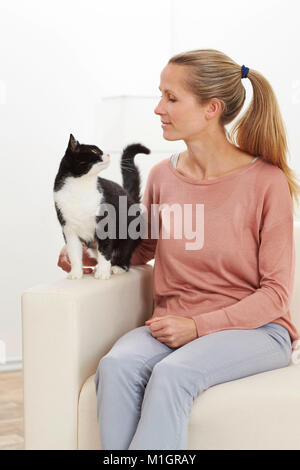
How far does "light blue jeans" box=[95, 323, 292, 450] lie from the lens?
119 cm

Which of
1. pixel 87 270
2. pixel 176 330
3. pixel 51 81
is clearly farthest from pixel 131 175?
pixel 51 81

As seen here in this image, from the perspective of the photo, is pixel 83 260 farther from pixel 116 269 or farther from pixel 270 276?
pixel 270 276

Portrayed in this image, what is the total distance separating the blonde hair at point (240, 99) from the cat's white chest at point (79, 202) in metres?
0.30

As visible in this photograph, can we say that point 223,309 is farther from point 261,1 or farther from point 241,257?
point 261,1

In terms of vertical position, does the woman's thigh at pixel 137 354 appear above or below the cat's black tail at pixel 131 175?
below

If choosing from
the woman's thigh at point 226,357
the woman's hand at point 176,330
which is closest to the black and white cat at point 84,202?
the woman's hand at point 176,330

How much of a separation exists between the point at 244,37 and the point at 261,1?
15 centimetres

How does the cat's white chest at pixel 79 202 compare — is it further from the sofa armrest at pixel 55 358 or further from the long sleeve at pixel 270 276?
the long sleeve at pixel 270 276

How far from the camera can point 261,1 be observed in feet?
8.32

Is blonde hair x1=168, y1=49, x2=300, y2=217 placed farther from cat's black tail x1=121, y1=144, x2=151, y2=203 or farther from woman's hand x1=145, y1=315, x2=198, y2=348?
woman's hand x1=145, y1=315, x2=198, y2=348

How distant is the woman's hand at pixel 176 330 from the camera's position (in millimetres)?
1351
